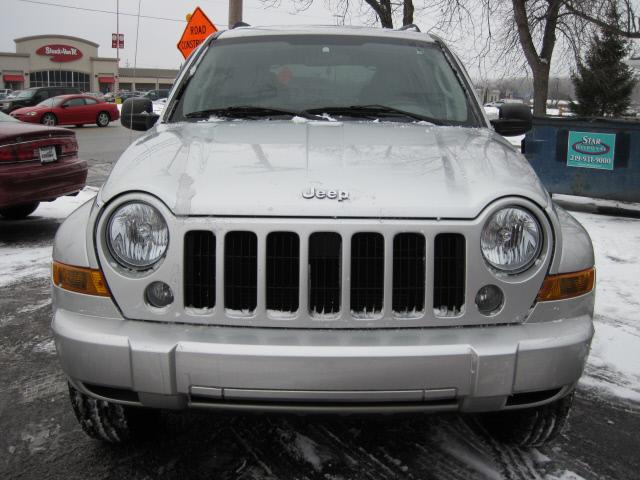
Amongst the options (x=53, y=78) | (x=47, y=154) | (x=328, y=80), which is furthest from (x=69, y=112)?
(x=53, y=78)

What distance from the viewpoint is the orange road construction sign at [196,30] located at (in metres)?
9.61

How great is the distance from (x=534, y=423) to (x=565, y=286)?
2.07 feet

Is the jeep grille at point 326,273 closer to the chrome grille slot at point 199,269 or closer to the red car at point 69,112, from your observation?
the chrome grille slot at point 199,269

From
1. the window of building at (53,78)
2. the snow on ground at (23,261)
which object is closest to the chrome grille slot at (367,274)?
the snow on ground at (23,261)

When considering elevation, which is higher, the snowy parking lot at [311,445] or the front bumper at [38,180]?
the front bumper at [38,180]

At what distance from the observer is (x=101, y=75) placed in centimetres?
7925

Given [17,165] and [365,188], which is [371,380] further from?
[17,165]

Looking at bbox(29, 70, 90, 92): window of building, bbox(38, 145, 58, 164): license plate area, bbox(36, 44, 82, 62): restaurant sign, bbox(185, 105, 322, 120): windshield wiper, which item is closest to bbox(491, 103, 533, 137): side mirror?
bbox(185, 105, 322, 120): windshield wiper

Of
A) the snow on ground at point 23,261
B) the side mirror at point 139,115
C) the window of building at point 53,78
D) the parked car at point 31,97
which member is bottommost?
the snow on ground at point 23,261

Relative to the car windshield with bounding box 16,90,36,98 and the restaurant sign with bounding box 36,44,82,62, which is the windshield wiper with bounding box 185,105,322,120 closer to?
the car windshield with bounding box 16,90,36,98

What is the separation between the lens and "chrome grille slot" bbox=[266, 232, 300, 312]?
7.17ft

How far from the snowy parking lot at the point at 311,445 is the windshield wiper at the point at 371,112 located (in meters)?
1.52

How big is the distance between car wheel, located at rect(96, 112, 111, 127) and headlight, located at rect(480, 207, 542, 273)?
93.1ft

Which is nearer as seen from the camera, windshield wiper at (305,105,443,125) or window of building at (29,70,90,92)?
windshield wiper at (305,105,443,125)
